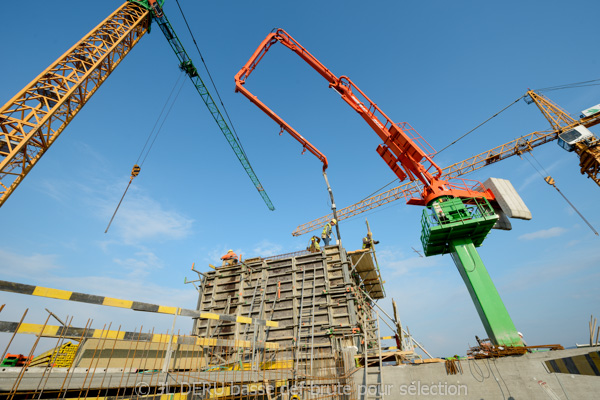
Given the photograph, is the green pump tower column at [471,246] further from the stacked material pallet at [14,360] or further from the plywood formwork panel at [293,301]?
the stacked material pallet at [14,360]

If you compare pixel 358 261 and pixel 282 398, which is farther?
pixel 358 261

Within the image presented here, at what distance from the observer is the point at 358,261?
57.9 feet

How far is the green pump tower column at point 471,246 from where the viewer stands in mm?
12961

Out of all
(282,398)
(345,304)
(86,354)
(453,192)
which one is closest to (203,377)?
(282,398)

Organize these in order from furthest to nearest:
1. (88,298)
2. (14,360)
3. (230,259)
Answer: (230,259), (14,360), (88,298)

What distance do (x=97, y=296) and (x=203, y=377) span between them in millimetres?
3499

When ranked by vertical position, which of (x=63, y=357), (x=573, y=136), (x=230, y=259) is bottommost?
(x=63, y=357)

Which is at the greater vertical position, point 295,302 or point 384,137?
point 384,137

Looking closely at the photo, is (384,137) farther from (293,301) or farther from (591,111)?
(591,111)

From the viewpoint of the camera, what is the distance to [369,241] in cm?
1847

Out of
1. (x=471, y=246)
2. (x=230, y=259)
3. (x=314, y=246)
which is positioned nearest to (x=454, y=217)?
(x=471, y=246)

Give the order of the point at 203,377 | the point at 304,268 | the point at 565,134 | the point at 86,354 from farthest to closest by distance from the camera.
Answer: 1. the point at 565,134
2. the point at 304,268
3. the point at 86,354
4. the point at 203,377

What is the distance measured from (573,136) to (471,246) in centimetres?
2501

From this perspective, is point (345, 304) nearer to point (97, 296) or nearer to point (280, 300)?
point (280, 300)
